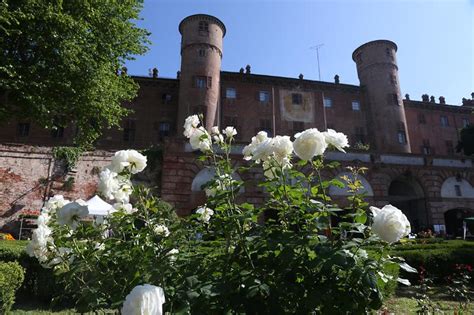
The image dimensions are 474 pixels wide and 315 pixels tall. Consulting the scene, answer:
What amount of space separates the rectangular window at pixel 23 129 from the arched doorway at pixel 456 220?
3456 cm

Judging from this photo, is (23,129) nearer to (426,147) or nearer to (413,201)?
(413,201)

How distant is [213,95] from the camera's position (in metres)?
29.0

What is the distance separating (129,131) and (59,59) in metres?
18.6

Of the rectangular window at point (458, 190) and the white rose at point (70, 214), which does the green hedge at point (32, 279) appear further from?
the rectangular window at point (458, 190)

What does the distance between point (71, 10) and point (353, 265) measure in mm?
14315

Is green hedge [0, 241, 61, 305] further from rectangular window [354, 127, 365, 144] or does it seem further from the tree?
rectangular window [354, 127, 365, 144]

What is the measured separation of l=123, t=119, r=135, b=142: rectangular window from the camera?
30578 millimetres

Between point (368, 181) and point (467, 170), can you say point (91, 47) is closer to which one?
point (368, 181)

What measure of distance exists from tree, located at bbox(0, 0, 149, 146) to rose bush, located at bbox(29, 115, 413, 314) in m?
10.2

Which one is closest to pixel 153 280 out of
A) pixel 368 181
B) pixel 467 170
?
pixel 368 181

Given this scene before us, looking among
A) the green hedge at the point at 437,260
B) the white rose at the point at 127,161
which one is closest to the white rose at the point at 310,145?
the white rose at the point at 127,161

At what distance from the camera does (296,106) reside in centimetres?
3291

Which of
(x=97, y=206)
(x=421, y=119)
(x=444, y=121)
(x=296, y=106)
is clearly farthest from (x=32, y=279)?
(x=444, y=121)

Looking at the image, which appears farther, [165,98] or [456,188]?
[165,98]
